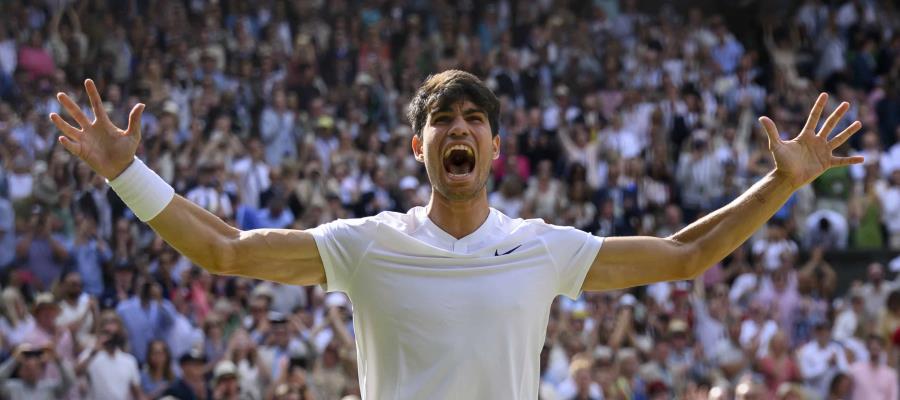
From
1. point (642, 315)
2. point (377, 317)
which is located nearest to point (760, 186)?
point (377, 317)

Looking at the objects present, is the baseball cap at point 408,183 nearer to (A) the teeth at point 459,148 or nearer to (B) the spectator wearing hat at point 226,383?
(B) the spectator wearing hat at point 226,383

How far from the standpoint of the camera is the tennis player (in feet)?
13.8

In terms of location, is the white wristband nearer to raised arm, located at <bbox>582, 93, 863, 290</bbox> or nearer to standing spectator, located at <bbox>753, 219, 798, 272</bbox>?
raised arm, located at <bbox>582, 93, 863, 290</bbox>

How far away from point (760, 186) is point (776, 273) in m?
10.7

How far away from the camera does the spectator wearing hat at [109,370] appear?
37.2ft

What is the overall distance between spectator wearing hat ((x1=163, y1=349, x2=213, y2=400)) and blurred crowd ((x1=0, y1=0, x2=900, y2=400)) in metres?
0.03

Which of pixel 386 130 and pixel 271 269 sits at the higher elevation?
pixel 386 130

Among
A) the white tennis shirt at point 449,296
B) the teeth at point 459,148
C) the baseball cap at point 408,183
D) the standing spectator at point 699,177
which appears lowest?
the white tennis shirt at point 449,296

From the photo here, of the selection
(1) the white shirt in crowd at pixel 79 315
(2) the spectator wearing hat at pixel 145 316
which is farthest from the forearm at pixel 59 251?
(2) the spectator wearing hat at pixel 145 316

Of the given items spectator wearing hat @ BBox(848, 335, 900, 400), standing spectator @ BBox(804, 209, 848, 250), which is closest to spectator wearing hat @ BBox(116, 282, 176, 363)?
spectator wearing hat @ BBox(848, 335, 900, 400)

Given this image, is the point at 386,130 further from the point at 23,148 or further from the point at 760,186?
the point at 760,186

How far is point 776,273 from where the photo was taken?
A: 15.0m

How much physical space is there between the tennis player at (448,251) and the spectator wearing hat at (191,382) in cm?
711

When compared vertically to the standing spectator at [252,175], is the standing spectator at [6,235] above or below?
below
